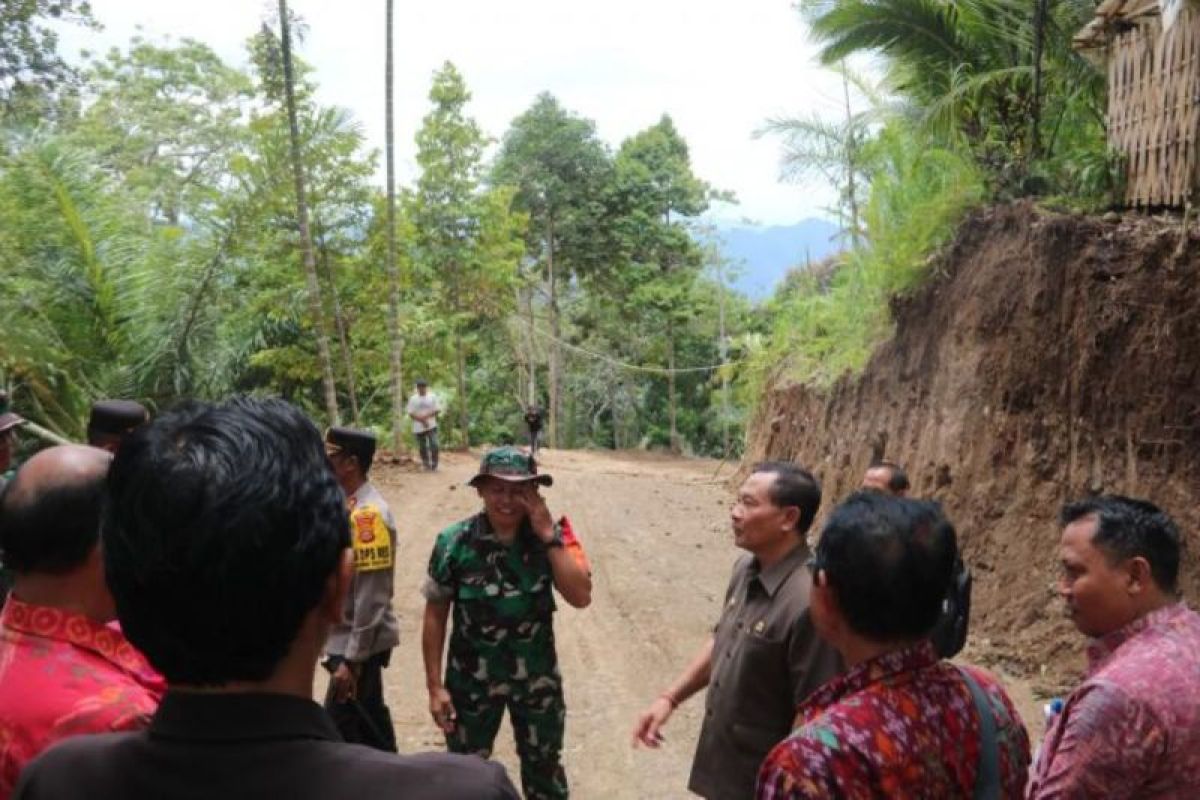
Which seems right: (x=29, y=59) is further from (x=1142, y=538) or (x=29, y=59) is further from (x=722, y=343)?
(x=722, y=343)

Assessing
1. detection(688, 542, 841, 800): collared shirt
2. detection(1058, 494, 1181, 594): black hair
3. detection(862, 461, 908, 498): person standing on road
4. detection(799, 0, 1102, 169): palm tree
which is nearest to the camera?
detection(1058, 494, 1181, 594): black hair

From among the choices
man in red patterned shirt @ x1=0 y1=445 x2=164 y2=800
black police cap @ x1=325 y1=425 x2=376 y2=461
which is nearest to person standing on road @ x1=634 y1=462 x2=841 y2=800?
black police cap @ x1=325 y1=425 x2=376 y2=461

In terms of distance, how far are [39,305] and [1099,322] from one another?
11067 millimetres

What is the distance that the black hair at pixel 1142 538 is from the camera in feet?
8.89

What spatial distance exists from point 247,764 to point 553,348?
95.6 ft

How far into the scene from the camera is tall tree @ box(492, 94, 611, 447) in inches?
1153

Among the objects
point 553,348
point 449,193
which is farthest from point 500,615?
point 553,348

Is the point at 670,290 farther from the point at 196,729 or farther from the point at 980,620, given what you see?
the point at 196,729

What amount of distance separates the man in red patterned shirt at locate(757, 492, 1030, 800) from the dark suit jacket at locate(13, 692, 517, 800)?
Result: 35.7 inches

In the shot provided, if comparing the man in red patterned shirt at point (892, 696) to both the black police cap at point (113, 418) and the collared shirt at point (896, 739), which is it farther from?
the black police cap at point (113, 418)

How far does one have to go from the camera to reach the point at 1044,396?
780 cm

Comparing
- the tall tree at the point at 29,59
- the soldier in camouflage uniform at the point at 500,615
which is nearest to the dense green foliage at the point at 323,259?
the tall tree at the point at 29,59

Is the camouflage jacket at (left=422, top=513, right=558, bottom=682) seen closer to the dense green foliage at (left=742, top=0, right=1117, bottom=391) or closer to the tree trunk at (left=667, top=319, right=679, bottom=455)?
the dense green foliage at (left=742, top=0, right=1117, bottom=391)

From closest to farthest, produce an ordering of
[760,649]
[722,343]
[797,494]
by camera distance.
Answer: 1. [760,649]
2. [797,494]
3. [722,343]
